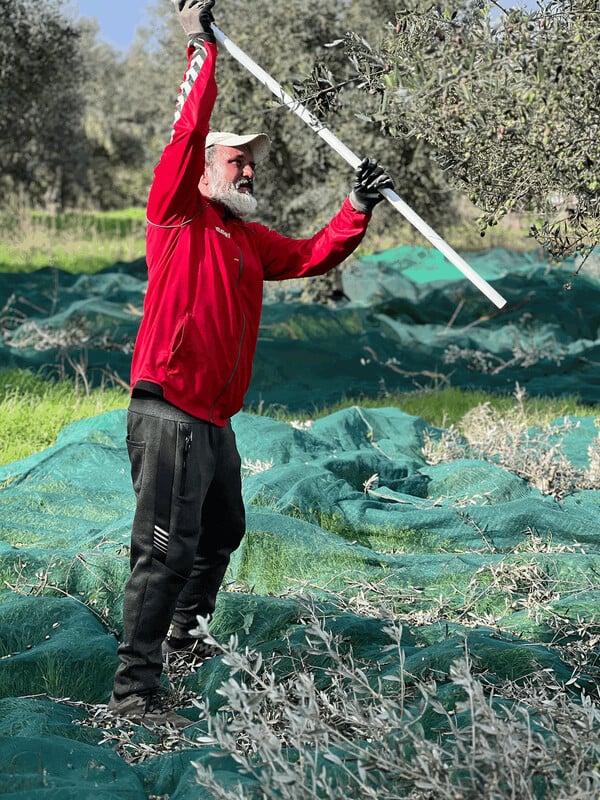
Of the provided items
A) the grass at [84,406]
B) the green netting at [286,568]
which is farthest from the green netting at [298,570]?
the grass at [84,406]

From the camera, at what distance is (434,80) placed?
3.46 m

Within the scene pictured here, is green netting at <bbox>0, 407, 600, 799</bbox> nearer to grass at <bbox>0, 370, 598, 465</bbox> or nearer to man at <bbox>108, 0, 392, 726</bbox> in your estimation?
man at <bbox>108, 0, 392, 726</bbox>

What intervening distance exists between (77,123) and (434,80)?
2810cm

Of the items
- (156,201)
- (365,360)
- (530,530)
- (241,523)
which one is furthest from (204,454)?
(365,360)

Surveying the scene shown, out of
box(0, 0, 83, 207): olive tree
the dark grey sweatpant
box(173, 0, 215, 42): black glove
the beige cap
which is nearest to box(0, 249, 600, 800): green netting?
the dark grey sweatpant

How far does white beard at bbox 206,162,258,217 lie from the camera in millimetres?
4223

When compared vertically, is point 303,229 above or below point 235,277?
below

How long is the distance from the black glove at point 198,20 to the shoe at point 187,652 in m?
2.38

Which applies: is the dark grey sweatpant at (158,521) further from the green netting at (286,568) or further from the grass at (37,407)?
the grass at (37,407)

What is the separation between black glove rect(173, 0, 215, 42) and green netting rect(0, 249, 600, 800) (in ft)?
7.49

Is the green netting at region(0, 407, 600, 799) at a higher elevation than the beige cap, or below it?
below

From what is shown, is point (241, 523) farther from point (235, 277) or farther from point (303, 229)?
point (303, 229)

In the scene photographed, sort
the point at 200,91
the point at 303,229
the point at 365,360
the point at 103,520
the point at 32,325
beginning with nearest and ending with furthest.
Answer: the point at 200,91
the point at 103,520
the point at 365,360
the point at 32,325
the point at 303,229

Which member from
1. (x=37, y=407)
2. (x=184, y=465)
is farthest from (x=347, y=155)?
(x=37, y=407)
